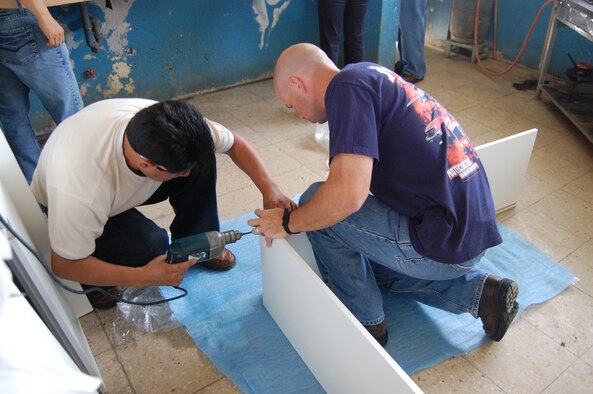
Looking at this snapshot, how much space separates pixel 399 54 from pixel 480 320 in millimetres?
2680

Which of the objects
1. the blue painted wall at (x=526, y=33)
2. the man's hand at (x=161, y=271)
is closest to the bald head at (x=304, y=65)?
the man's hand at (x=161, y=271)

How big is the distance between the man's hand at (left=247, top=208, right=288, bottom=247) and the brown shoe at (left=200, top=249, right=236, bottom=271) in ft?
1.42

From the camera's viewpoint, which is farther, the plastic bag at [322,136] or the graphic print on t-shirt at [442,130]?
the plastic bag at [322,136]

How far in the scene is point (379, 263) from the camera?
142 centimetres

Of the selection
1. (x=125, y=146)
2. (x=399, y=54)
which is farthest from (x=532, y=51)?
(x=125, y=146)

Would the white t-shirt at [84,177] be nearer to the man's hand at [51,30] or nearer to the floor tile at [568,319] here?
the man's hand at [51,30]

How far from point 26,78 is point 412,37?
2.53 m

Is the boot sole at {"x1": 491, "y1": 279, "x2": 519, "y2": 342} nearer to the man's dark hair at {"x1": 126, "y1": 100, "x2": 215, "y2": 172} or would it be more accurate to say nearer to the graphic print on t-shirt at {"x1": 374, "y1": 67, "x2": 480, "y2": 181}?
the graphic print on t-shirt at {"x1": 374, "y1": 67, "x2": 480, "y2": 181}

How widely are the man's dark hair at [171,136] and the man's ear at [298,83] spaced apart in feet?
0.87

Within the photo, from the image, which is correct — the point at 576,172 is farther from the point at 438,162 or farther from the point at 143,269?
the point at 143,269

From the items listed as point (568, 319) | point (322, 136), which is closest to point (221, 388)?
point (568, 319)

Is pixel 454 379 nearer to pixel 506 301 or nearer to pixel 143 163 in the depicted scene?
pixel 506 301

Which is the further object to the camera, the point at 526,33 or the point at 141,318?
the point at 526,33

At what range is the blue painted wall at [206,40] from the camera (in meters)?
2.72
